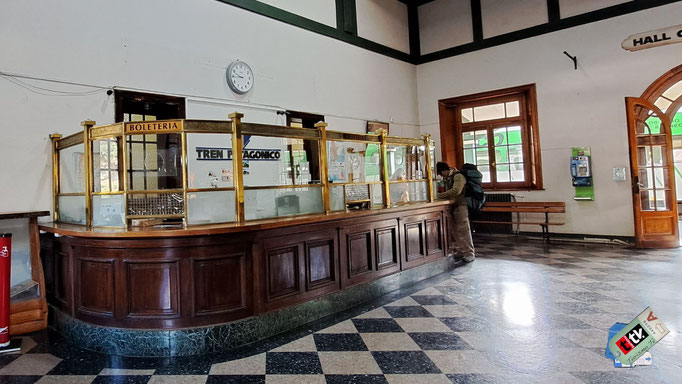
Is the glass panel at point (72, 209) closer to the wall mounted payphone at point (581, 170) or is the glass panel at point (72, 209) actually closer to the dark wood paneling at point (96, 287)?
the dark wood paneling at point (96, 287)

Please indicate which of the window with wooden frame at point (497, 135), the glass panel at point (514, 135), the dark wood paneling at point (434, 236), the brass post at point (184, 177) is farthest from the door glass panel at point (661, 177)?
the brass post at point (184, 177)

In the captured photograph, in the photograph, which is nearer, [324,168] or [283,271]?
[283,271]

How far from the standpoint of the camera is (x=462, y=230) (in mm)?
5531

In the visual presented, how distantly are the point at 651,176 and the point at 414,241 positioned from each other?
4.76m

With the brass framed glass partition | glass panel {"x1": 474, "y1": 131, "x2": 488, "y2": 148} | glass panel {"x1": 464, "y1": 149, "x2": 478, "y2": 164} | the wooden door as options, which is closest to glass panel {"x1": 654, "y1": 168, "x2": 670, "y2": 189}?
the wooden door

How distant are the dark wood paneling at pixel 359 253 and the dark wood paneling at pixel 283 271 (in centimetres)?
65

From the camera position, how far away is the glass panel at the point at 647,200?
6.17 meters

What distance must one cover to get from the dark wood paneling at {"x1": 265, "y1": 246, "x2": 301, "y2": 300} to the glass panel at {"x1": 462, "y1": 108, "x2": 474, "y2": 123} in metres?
6.52

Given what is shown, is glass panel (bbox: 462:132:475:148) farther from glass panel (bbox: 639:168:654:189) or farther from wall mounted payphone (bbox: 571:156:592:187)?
glass panel (bbox: 639:168:654:189)

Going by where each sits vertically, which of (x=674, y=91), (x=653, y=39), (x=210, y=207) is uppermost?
(x=653, y=39)

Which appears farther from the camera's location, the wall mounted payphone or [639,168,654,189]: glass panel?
the wall mounted payphone

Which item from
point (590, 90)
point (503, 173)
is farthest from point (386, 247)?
point (590, 90)

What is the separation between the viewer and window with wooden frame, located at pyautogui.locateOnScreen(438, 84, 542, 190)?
296 inches

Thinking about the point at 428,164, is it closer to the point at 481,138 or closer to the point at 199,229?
the point at 199,229
